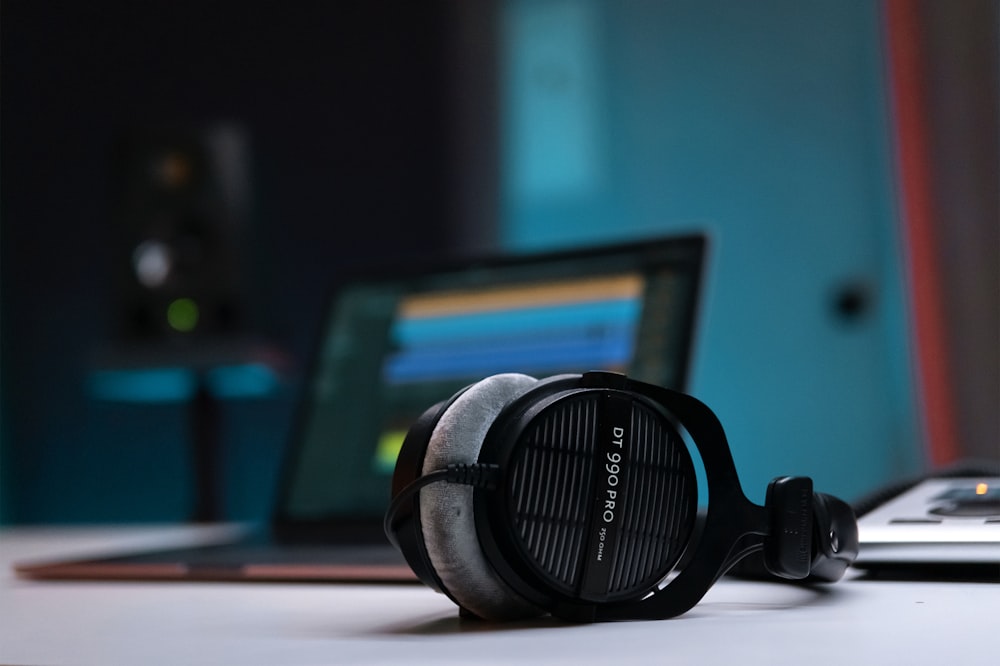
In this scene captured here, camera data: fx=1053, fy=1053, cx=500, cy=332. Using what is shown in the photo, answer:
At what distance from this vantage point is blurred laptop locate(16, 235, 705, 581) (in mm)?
1008

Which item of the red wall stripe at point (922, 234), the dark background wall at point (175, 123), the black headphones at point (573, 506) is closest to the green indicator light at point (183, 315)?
the dark background wall at point (175, 123)

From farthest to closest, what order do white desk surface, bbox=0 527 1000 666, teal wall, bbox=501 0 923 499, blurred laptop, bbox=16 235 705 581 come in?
teal wall, bbox=501 0 923 499, blurred laptop, bbox=16 235 705 581, white desk surface, bbox=0 527 1000 666

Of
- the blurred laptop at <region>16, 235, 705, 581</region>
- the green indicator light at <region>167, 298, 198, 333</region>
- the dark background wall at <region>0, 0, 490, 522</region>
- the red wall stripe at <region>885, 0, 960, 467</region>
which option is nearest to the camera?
the blurred laptop at <region>16, 235, 705, 581</region>

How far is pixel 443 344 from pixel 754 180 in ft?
5.90

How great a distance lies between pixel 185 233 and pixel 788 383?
1.46 metres

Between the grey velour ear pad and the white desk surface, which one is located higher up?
the grey velour ear pad

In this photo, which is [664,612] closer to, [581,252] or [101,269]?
[581,252]

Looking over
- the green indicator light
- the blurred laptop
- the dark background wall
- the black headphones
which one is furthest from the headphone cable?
the dark background wall

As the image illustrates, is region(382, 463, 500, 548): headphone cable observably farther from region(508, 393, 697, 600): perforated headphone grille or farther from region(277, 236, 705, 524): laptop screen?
region(277, 236, 705, 524): laptop screen

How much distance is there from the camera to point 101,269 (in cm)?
302

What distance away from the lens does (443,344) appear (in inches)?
42.8

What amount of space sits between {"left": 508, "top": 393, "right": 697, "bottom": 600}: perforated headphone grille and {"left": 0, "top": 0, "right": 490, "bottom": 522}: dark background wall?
246cm

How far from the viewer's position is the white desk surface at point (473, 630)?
15.0 inches

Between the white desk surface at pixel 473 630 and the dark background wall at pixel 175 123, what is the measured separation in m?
2.34
